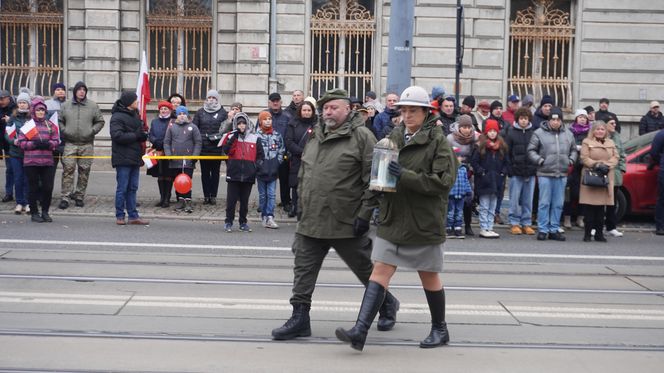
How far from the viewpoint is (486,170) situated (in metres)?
14.5

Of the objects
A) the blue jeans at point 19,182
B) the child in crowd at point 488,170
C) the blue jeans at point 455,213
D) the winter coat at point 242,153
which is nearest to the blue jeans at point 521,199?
the child in crowd at point 488,170

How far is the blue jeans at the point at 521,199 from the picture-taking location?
14.9 meters

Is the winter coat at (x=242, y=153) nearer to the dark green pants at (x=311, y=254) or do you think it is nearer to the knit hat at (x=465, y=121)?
the knit hat at (x=465, y=121)

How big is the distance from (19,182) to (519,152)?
23.2 feet

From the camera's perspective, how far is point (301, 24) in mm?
23000

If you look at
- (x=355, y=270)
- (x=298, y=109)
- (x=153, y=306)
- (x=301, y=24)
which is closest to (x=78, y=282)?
(x=153, y=306)

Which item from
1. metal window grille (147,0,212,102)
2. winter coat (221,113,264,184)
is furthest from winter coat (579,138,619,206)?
metal window grille (147,0,212,102)

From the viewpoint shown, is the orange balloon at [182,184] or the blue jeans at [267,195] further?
the orange balloon at [182,184]

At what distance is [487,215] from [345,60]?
964 cm

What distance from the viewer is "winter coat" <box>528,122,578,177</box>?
14477 mm

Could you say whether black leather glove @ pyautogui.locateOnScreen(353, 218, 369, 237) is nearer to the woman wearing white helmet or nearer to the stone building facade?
the woman wearing white helmet

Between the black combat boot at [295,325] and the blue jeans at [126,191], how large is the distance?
7.12 m

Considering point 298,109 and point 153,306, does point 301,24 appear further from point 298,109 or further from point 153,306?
point 153,306

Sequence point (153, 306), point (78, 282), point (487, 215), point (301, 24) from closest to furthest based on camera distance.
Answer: point (153, 306), point (78, 282), point (487, 215), point (301, 24)
